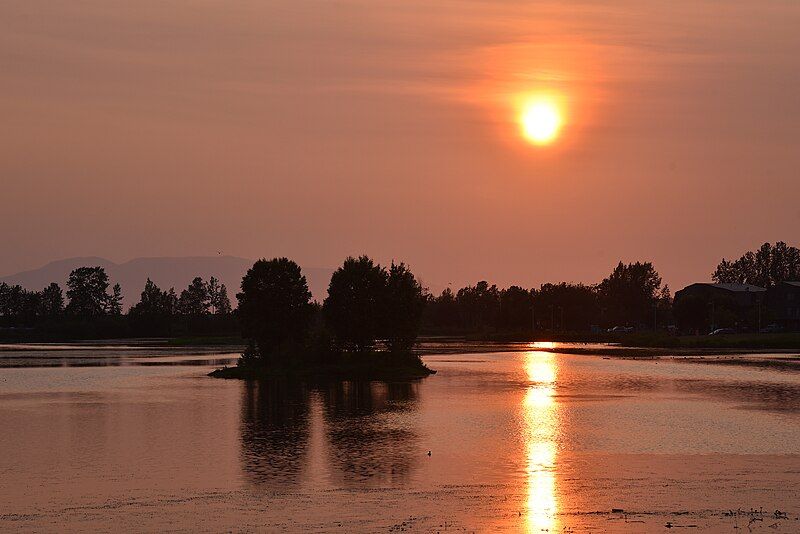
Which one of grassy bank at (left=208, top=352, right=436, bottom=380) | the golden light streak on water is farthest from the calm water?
grassy bank at (left=208, top=352, right=436, bottom=380)

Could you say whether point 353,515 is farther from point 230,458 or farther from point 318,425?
point 318,425

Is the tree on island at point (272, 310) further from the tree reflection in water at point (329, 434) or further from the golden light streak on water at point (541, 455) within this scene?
the golden light streak on water at point (541, 455)

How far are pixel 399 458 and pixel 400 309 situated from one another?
75590 mm

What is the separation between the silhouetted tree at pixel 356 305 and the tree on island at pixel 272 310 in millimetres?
3539

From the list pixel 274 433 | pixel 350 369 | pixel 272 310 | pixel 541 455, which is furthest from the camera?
pixel 272 310

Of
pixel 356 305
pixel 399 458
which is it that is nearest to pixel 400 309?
pixel 356 305

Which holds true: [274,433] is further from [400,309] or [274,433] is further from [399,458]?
[400,309]

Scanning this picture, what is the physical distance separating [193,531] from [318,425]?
3301cm

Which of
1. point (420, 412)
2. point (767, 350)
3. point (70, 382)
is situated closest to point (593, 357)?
point (767, 350)

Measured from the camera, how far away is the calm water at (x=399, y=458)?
124ft

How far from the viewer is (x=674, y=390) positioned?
9912 cm

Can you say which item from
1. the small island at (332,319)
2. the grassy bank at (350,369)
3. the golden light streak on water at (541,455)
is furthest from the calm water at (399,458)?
the small island at (332,319)

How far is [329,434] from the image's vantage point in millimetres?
→ 63156

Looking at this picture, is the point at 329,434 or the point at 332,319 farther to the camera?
the point at 332,319
